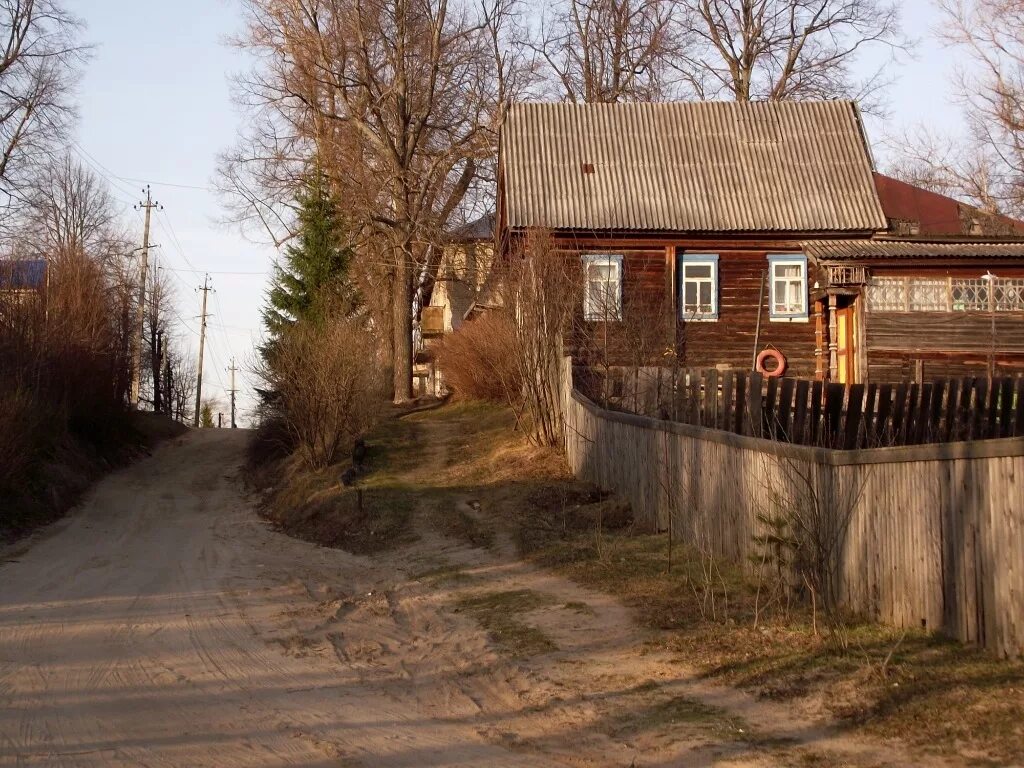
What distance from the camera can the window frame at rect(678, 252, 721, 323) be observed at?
88.1 feet

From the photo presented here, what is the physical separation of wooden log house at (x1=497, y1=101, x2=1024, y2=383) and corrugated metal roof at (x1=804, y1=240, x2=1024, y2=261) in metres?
0.05

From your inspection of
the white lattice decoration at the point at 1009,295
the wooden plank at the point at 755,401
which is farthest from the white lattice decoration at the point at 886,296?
the wooden plank at the point at 755,401

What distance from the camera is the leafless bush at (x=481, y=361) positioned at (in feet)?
70.9

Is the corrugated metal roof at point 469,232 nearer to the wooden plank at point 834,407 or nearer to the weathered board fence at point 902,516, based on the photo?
the wooden plank at point 834,407

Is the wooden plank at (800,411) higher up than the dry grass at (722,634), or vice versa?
the wooden plank at (800,411)

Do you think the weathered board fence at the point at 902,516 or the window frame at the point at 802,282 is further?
the window frame at the point at 802,282

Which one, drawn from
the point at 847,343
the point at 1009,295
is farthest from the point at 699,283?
the point at 1009,295

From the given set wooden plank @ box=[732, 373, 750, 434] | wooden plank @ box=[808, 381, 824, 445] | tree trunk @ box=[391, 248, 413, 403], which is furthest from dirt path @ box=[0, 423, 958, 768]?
tree trunk @ box=[391, 248, 413, 403]

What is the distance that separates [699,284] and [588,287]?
23.1 feet

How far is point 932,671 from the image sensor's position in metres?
6.83

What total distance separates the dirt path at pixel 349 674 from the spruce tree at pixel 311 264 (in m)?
16.8

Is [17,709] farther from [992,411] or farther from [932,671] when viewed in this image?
[992,411]

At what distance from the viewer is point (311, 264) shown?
3108cm

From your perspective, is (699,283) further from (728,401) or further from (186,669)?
(186,669)
